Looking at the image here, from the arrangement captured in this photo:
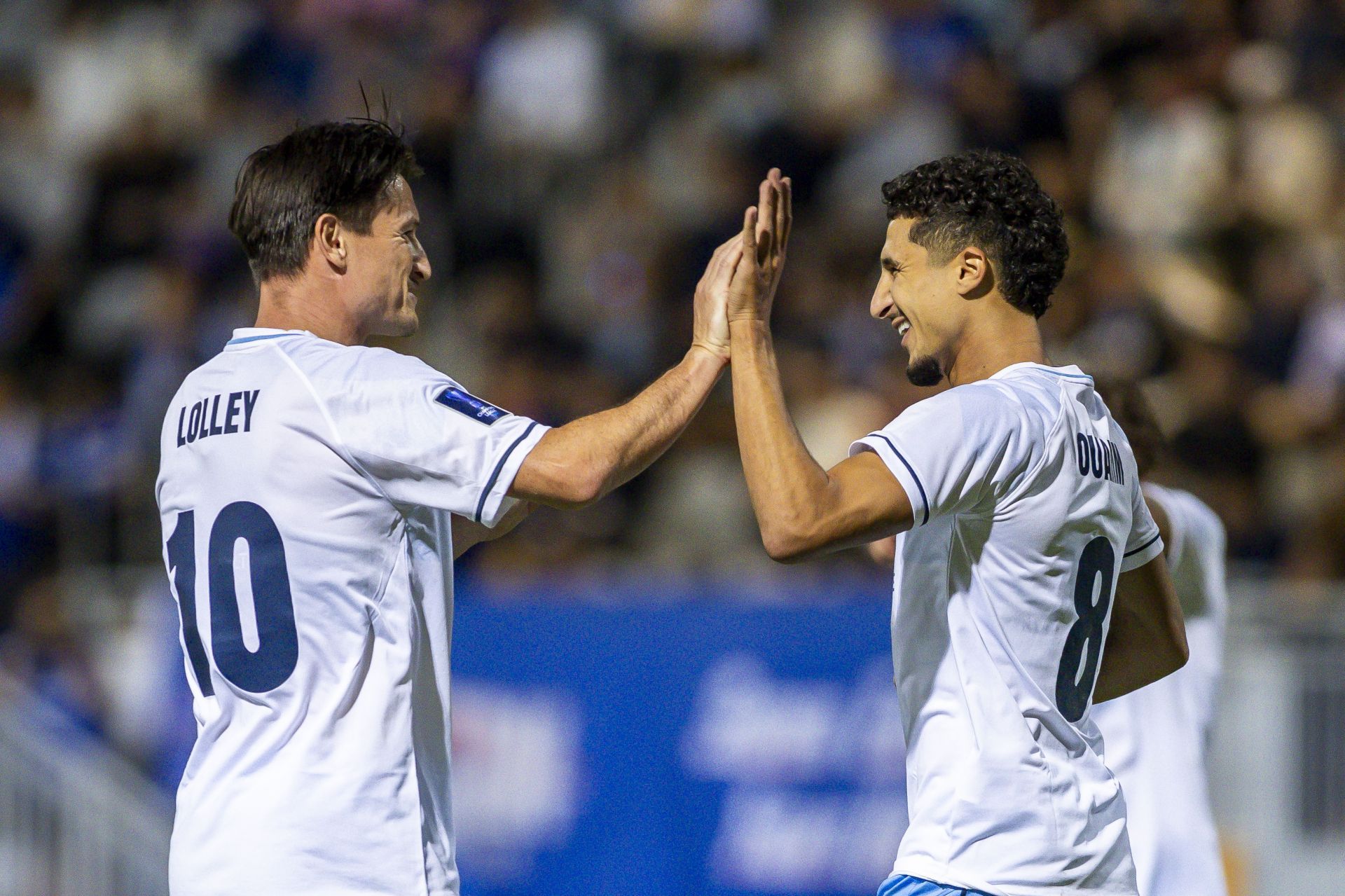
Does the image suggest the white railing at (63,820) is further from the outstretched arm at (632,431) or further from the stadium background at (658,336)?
the outstretched arm at (632,431)

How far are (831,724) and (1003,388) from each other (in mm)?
4256

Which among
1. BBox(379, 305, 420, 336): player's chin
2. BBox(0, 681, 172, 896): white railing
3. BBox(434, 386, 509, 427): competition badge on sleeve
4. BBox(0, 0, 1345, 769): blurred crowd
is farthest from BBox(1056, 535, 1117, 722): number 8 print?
BBox(0, 681, 172, 896): white railing

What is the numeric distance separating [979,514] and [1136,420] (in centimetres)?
157

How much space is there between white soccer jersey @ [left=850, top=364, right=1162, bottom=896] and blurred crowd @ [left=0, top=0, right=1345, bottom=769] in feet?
15.5

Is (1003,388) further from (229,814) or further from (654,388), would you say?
(229,814)

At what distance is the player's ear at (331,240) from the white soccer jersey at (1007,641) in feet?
3.64

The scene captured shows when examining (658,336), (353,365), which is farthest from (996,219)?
(658,336)

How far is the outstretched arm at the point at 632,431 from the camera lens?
11.0 feet

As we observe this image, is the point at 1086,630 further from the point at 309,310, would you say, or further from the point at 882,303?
the point at 309,310

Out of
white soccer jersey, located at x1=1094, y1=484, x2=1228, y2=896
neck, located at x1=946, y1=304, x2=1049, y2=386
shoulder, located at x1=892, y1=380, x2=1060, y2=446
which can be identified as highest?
neck, located at x1=946, y1=304, x2=1049, y2=386

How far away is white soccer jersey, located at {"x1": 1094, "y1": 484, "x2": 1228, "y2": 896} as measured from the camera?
475 centimetres

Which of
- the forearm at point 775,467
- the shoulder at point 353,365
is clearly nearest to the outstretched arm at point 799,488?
the forearm at point 775,467

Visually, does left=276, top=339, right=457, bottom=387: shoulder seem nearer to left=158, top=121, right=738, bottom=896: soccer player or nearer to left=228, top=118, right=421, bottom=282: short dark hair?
left=158, top=121, right=738, bottom=896: soccer player

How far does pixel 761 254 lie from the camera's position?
368 cm
